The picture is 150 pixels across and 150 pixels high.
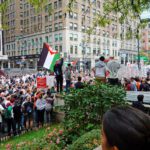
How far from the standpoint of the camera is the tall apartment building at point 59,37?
234 ft

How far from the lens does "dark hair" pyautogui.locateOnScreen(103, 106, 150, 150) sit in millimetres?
1392

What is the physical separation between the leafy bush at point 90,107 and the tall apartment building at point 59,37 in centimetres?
5418

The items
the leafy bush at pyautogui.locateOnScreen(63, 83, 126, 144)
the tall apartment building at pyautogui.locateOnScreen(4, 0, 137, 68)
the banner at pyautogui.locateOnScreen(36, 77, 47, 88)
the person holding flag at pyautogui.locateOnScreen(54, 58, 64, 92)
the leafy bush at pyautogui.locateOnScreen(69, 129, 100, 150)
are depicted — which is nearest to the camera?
the leafy bush at pyautogui.locateOnScreen(69, 129, 100, 150)

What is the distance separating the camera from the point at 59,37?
73.1 meters

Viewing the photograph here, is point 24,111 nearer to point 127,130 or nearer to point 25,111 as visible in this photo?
point 25,111

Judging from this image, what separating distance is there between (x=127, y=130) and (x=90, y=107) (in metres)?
5.67

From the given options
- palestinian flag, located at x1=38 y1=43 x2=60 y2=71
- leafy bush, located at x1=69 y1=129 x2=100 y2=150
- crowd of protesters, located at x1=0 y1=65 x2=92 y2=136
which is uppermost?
palestinian flag, located at x1=38 y1=43 x2=60 y2=71

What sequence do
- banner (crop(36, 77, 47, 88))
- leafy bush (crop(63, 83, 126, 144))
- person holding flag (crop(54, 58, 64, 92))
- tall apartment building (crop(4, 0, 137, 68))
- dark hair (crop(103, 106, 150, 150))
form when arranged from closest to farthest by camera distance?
1. dark hair (crop(103, 106, 150, 150))
2. leafy bush (crop(63, 83, 126, 144))
3. person holding flag (crop(54, 58, 64, 92))
4. banner (crop(36, 77, 47, 88))
5. tall apartment building (crop(4, 0, 137, 68))

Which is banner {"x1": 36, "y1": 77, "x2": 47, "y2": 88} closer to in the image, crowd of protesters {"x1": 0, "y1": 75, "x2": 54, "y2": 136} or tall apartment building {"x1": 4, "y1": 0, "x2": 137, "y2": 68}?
crowd of protesters {"x1": 0, "y1": 75, "x2": 54, "y2": 136}

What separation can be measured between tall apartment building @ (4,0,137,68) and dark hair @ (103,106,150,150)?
195 feet

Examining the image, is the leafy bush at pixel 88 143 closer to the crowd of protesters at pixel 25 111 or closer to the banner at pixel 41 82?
the crowd of protesters at pixel 25 111

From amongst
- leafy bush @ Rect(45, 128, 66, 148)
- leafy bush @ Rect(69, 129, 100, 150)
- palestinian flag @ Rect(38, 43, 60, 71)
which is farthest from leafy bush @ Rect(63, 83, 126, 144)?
palestinian flag @ Rect(38, 43, 60, 71)

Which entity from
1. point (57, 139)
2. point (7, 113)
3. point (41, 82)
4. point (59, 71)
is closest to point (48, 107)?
point (59, 71)

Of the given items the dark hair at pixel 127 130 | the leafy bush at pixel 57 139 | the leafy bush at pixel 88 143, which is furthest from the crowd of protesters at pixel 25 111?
the dark hair at pixel 127 130
